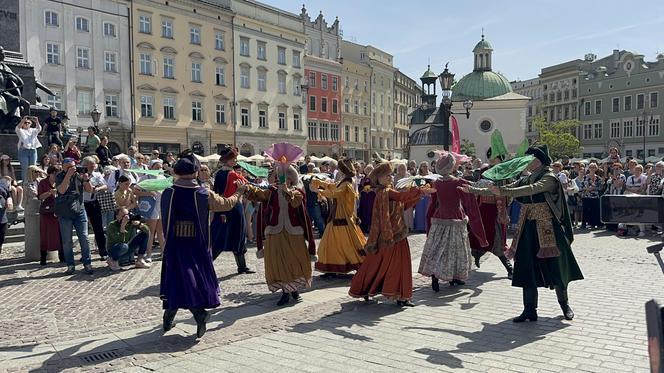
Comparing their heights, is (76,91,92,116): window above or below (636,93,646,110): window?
below

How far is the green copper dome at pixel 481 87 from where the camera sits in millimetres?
66438

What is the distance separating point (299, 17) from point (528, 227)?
→ 161 feet

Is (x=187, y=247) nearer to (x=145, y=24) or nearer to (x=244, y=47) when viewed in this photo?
(x=145, y=24)

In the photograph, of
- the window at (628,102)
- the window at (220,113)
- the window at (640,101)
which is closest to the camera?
the window at (220,113)

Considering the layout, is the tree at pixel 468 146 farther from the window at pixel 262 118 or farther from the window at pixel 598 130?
the window at pixel 262 118

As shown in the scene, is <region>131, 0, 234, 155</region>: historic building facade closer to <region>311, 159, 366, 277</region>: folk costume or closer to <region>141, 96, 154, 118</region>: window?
<region>141, 96, 154, 118</region>: window

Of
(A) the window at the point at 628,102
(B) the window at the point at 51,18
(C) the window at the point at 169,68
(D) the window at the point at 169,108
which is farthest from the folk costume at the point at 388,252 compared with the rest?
(A) the window at the point at 628,102

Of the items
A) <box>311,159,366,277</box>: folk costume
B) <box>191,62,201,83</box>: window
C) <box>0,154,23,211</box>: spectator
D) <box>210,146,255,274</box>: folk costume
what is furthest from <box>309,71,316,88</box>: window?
<box>311,159,366,277</box>: folk costume

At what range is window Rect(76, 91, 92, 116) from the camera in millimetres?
35375

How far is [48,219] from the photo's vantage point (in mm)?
9273

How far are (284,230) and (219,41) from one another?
40.4 m

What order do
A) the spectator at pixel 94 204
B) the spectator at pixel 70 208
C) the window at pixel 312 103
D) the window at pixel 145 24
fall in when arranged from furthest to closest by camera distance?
the window at pixel 312 103 → the window at pixel 145 24 → the spectator at pixel 94 204 → the spectator at pixel 70 208

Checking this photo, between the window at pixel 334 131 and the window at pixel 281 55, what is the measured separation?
1079cm

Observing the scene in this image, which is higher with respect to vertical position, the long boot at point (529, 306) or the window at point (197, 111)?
the window at point (197, 111)
